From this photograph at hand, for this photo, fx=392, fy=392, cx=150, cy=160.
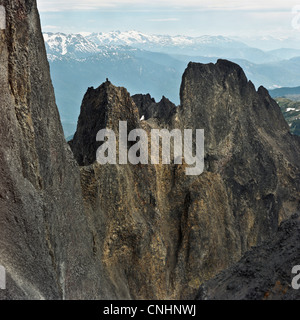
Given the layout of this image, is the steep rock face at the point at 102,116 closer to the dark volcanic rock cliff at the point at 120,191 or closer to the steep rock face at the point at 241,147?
the dark volcanic rock cliff at the point at 120,191

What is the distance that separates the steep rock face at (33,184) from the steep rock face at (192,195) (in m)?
7.00

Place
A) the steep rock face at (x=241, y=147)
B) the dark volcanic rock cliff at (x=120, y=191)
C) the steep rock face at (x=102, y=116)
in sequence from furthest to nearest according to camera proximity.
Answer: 1. the steep rock face at (x=241, y=147)
2. the steep rock face at (x=102, y=116)
3. the dark volcanic rock cliff at (x=120, y=191)

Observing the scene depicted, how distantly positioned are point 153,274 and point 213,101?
40396 millimetres

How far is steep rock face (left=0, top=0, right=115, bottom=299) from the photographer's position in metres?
18.1

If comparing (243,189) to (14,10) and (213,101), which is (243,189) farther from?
(14,10)

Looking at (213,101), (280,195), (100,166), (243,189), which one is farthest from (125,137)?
(280,195)

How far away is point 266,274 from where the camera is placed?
2450 cm

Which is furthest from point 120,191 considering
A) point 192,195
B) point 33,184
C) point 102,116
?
point 33,184

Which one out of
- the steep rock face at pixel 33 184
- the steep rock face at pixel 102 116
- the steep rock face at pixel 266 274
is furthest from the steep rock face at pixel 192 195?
the steep rock face at pixel 266 274

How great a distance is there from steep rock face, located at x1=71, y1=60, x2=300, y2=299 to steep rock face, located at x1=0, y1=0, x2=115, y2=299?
7.00 meters

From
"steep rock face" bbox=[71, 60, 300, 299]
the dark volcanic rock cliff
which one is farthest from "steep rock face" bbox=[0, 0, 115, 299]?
"steep rock face" bbox=[71, 60, 300, 299]

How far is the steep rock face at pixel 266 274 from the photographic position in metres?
22.1

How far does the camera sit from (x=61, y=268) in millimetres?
23219

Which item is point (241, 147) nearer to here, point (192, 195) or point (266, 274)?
point (192, 195)
